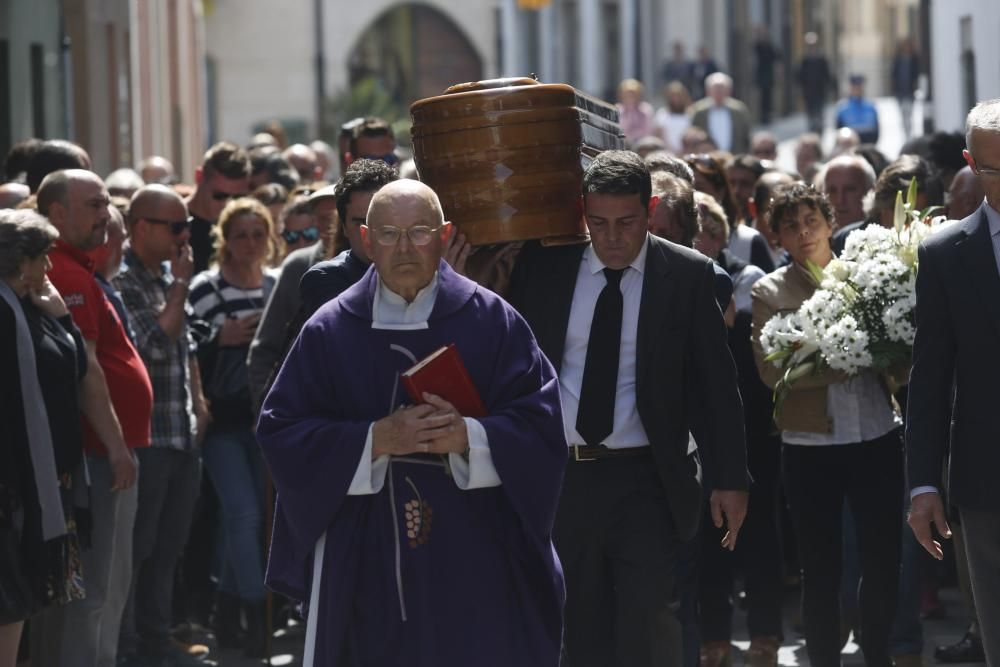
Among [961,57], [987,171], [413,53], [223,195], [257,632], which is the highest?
[413,53]

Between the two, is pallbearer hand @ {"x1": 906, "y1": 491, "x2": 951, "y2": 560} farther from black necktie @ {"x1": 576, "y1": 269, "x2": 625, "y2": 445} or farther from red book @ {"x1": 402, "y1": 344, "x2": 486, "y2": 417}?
red book @ {"x1": 402, "y1": 344, "x2": 486, "y2": 417}

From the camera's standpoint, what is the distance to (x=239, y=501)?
33.4 ft

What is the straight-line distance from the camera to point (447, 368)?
19.7 feet

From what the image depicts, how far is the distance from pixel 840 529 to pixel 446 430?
300cm

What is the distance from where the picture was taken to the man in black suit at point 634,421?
288 inches

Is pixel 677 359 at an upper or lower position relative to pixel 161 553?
upper

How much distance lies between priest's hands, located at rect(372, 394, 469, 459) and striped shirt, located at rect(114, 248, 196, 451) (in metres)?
3.81

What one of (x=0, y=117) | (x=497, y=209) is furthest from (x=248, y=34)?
(x=497, y=209)

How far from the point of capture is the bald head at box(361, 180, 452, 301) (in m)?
6.05

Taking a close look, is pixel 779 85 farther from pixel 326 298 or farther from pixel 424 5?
pixel 326 298

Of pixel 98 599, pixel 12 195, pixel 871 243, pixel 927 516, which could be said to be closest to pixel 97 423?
pixel 98 599

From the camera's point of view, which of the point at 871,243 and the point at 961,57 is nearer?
the point at 871,243

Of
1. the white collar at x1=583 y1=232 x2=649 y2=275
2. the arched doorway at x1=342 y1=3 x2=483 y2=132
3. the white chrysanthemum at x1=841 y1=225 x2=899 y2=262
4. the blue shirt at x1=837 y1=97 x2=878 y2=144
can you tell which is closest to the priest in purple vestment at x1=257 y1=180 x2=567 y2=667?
the white collar at x1=583 y1=232 x2=649 y2=275

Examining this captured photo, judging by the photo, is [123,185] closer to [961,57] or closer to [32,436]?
[32,436]
